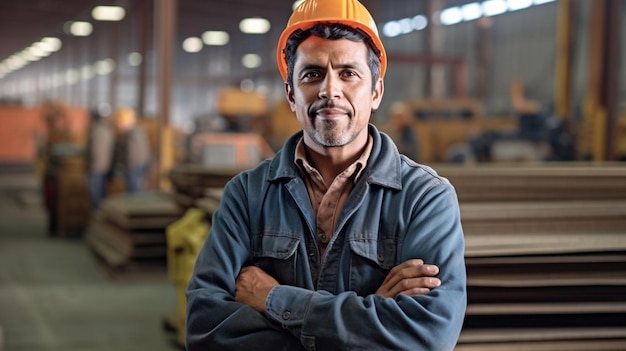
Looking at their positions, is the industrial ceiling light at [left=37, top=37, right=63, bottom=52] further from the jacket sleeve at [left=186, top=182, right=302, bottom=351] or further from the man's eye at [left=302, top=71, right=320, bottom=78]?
the man's eye at [left=302, top=71, right=320, bottom=78]

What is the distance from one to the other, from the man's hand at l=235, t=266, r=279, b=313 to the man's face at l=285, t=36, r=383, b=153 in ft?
1.31

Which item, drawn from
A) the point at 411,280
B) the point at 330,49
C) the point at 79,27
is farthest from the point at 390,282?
the point at 79,27

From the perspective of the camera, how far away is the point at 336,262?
2.13m

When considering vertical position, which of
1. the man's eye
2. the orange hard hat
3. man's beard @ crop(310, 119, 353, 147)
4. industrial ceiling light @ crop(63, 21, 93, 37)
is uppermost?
industrial ceiling light @ crop(63, 21, 93, 37)

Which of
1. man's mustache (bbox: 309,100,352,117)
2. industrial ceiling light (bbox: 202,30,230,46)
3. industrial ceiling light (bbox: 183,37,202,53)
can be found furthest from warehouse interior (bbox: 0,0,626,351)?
industrial ceiling light (bbox: 183,37,202,53)

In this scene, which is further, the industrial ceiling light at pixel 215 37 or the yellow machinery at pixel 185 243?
the industrial ceiling light at pixel 215 37

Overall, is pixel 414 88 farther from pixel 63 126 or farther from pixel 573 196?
pixel 573 196

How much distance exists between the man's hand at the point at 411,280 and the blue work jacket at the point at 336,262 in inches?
0.8

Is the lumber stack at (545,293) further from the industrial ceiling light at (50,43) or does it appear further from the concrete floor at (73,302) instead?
the industrial ceiling light at (50,43)

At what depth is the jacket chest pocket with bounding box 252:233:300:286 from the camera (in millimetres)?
2152

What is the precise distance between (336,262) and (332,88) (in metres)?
0.47

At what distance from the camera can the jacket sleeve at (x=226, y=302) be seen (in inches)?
82.0

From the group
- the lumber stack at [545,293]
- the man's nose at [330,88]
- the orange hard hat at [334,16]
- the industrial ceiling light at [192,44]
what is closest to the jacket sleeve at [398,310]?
the man's nose at [330,88]

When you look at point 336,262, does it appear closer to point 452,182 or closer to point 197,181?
point 452,182
